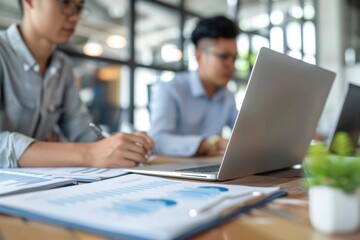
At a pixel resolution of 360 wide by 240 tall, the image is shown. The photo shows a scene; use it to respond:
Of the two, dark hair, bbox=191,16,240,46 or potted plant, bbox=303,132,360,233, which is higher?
dark hair, bbox=191,16,240,46

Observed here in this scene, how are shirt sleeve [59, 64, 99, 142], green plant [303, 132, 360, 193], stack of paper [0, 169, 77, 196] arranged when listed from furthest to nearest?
shirt sleeve [59, 64, 99, 142], stack of paper [0, 169, 77, 196], green plant [303, 132, 360, 193]

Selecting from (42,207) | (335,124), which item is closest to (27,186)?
(42,207)

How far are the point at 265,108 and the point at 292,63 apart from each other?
12cm

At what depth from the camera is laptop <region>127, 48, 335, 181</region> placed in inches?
26.4

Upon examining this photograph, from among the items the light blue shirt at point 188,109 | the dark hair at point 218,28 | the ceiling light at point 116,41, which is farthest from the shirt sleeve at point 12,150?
the ceiling light at point 116,41

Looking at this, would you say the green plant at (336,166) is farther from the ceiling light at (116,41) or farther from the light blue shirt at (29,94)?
the ceiling light at (116,41)

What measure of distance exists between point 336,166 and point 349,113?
1.04 meters

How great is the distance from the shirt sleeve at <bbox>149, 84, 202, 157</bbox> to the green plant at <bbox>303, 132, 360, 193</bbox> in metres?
1.01

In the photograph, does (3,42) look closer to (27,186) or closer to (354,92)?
(27,186)

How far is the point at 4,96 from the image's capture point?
49.9 inches

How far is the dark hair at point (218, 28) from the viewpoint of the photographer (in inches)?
72.8

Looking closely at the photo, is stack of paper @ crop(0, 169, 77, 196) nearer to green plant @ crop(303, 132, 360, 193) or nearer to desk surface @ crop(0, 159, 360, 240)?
desk surface @ crop(0, 159, 360, 240)

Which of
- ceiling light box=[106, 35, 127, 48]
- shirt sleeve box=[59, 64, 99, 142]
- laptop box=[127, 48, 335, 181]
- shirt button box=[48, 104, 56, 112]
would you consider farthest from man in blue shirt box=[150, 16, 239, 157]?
ceiling light box=[106, 35, 127, 48]

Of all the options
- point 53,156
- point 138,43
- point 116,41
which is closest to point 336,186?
point 53,156
